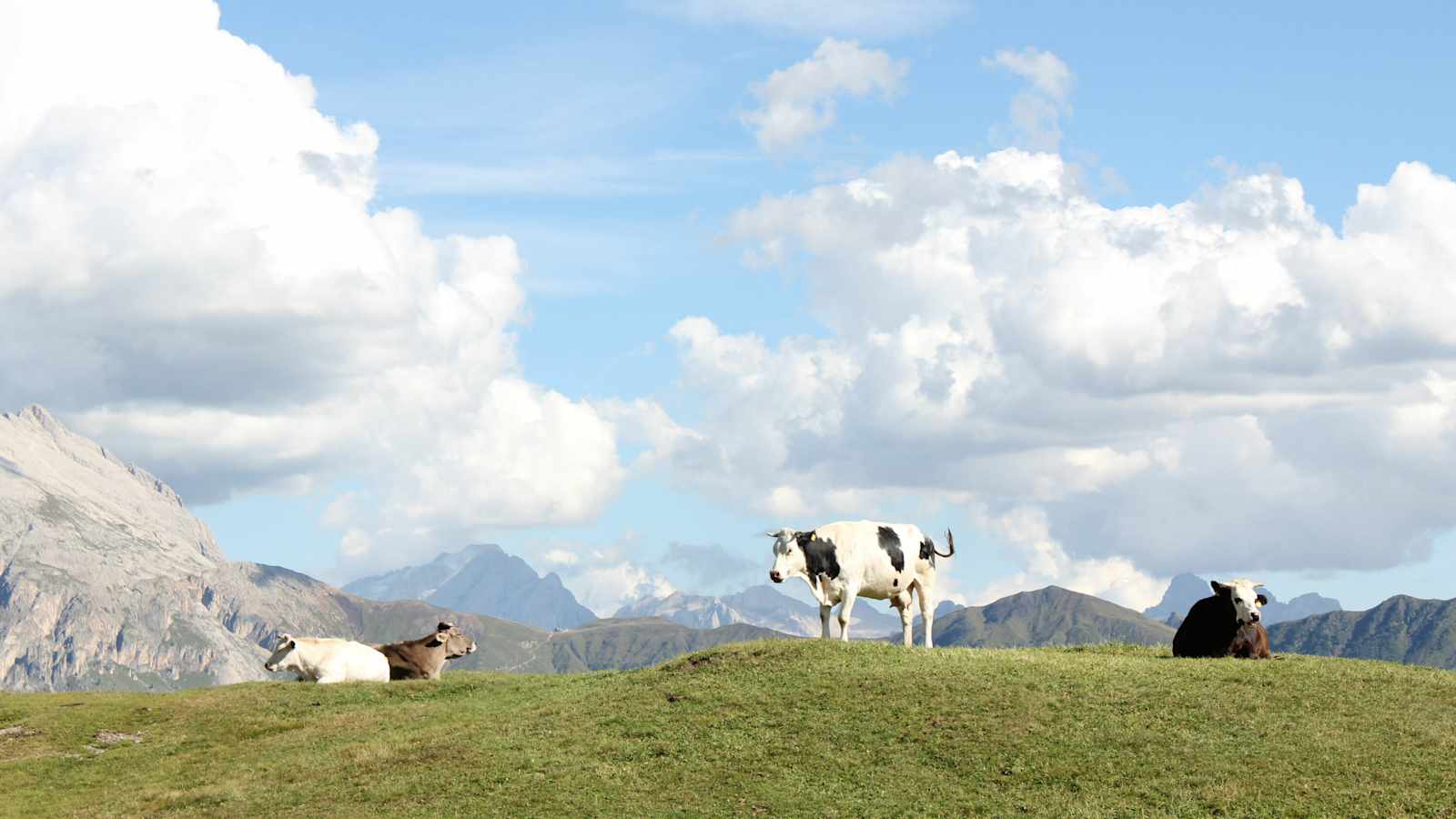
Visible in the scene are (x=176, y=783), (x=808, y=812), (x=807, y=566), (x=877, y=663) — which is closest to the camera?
(x=808, y=812)

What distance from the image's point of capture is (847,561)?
48.1 metres

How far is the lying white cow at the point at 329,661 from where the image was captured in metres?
51.2

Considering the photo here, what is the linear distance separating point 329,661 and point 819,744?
74.8 feet

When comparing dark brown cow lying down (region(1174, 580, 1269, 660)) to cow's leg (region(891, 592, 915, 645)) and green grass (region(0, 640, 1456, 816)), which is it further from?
cow's leg (region(891, 592, 915, 645))

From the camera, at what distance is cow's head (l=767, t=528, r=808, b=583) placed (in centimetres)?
4812

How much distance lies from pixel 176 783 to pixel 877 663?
1914 centimetres

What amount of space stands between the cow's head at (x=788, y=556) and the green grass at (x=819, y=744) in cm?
344

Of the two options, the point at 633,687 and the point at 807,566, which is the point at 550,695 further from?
the point at 807,566

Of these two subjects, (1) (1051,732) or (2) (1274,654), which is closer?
(1) (1051,732)

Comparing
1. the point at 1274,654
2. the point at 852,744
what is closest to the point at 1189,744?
the point at 852,744

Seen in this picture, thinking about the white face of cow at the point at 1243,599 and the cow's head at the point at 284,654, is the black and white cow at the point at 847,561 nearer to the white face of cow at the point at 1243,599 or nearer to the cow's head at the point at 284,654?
the white face of cow at the point at 1243,599

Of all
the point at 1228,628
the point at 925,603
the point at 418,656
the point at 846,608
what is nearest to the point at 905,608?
the point at 925,603

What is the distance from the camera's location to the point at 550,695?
44.8 m

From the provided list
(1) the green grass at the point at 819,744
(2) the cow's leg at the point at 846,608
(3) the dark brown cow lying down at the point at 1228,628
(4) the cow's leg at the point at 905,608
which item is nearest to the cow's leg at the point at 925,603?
(4) the cow's leg at the point at 905,608
